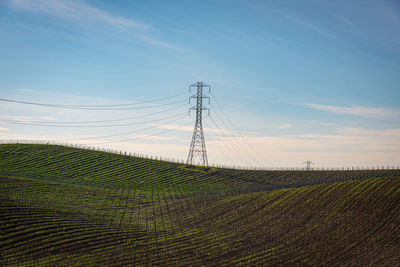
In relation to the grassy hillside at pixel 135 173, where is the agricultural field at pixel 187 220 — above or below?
below

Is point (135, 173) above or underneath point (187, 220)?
above

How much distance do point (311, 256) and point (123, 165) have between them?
66701 mm

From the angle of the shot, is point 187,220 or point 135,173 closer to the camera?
point 187,220

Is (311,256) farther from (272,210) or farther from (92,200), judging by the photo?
(92,200)

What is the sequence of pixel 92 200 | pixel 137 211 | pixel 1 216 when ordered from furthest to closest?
pixel 92 200 < pixel 137 211 < pixel 1 216

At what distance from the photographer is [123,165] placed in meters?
99.4

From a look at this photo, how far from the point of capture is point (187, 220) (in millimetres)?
56500

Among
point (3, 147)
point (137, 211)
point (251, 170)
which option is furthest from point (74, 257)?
point (3, 147)

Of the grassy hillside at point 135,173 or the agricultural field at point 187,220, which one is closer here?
the agricultural field at point 187,220

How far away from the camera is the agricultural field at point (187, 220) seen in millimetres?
38562

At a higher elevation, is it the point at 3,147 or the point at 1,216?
the point at 3,147

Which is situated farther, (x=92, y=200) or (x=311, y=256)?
(x=92, y=200)

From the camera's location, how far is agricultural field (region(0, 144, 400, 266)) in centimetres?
3856

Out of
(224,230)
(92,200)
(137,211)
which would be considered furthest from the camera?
(92,200)
